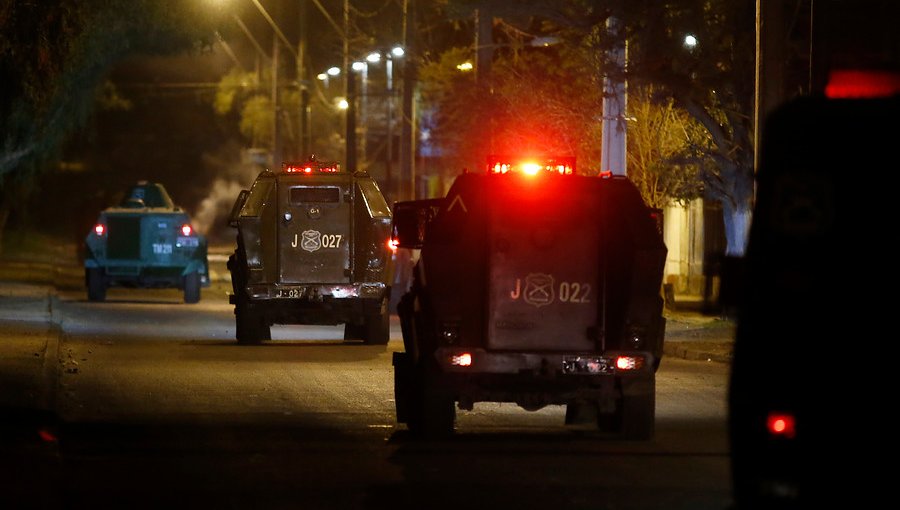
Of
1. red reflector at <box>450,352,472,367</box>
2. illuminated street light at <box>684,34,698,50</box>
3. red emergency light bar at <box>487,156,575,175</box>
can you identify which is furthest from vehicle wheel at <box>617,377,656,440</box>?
illuminated street light at <box>684,34,698,50</box>

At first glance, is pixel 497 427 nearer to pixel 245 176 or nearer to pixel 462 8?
pixel 462 8

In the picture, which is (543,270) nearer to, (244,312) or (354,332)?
(244,312)

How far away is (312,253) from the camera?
2178 cm

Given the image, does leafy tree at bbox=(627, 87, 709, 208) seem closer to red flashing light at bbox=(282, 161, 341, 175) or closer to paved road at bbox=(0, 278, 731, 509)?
red flashing light at bbox=(282, 161, 341, 175)

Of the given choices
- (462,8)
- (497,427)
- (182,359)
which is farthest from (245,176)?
(497,427)

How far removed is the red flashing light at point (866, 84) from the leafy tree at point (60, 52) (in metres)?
19.4

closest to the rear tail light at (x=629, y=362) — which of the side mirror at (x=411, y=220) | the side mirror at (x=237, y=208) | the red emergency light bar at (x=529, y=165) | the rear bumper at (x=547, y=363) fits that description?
the rear bumper at (x=547, y=363)

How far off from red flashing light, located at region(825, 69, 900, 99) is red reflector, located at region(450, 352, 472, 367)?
5798mm

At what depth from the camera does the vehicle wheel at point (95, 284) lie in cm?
3066

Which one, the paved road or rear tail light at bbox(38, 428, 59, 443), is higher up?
rear tail light at bbox(38, 428, 59, 443)

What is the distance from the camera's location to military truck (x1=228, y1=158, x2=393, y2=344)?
21.5m

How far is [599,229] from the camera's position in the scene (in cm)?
1258

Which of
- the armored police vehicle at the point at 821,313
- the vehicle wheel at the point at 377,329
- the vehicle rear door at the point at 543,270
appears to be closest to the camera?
the armored police vehicle at the point at 821,313

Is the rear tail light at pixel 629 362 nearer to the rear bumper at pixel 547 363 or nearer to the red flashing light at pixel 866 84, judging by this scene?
the rear bumper at pixel 547 363
